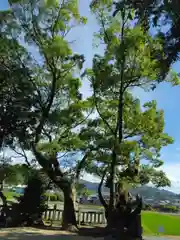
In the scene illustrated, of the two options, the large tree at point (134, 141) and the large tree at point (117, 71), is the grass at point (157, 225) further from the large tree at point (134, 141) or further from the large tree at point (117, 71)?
the large tree at point (117, 71)

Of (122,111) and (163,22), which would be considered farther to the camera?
(122,111)

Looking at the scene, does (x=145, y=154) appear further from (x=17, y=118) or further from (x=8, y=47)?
(x=8, y=47)

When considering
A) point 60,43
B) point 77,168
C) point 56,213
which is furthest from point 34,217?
point 60,43

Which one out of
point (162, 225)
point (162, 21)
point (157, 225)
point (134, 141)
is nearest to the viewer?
point (162, 21)

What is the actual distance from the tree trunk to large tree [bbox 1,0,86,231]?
0.23 m

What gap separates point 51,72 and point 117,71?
10.2 feet

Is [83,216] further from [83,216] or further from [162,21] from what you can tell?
[162,21]

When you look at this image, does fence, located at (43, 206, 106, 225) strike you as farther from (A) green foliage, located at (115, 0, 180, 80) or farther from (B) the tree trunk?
(A) green foliage, located at (115, 0, 180, 80)

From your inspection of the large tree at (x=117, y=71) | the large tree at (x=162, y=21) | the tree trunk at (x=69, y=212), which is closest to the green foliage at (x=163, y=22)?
the large tree at (x=162, y=21)

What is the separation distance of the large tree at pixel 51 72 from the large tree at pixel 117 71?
1208 millimetres

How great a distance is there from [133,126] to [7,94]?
5881mm

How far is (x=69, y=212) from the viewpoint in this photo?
35.4 ft

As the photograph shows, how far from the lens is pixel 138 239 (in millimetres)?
8453

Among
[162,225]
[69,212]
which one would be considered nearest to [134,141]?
[69,212]
